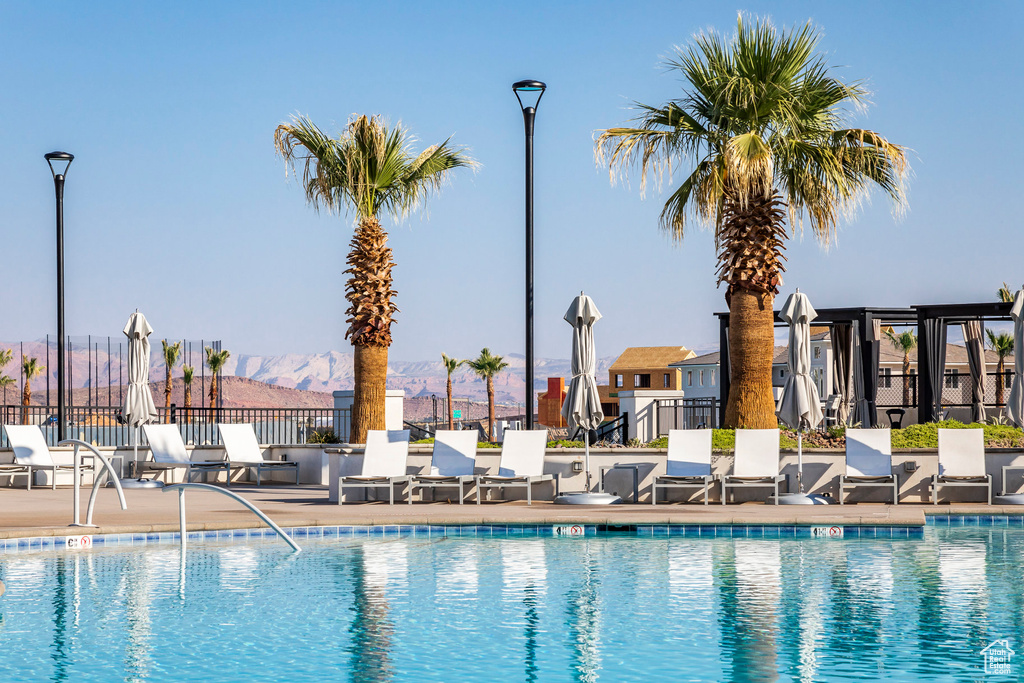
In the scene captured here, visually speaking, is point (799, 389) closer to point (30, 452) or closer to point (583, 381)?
point (583, 381)

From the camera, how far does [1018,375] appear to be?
14.6m

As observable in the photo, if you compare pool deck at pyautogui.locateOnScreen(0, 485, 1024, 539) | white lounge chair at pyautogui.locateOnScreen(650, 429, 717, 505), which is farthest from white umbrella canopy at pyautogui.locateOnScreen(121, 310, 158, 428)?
white lounge chair at pyautogui.locateOnScreen(650, 429, 717, 505)

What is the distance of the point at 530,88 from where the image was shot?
579 inches

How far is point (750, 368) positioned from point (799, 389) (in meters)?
2.59

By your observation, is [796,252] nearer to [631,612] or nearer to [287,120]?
Answer: [287,120]

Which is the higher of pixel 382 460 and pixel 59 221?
pixel 59 221

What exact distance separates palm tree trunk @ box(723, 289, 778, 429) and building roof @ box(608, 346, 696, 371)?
83.6 meters

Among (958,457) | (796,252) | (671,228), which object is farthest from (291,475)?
(958,457)

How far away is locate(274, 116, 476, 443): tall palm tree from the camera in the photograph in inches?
765

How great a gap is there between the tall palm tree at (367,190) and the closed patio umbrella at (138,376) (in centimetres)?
345

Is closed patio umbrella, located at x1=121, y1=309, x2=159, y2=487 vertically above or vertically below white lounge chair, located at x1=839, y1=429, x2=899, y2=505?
above
